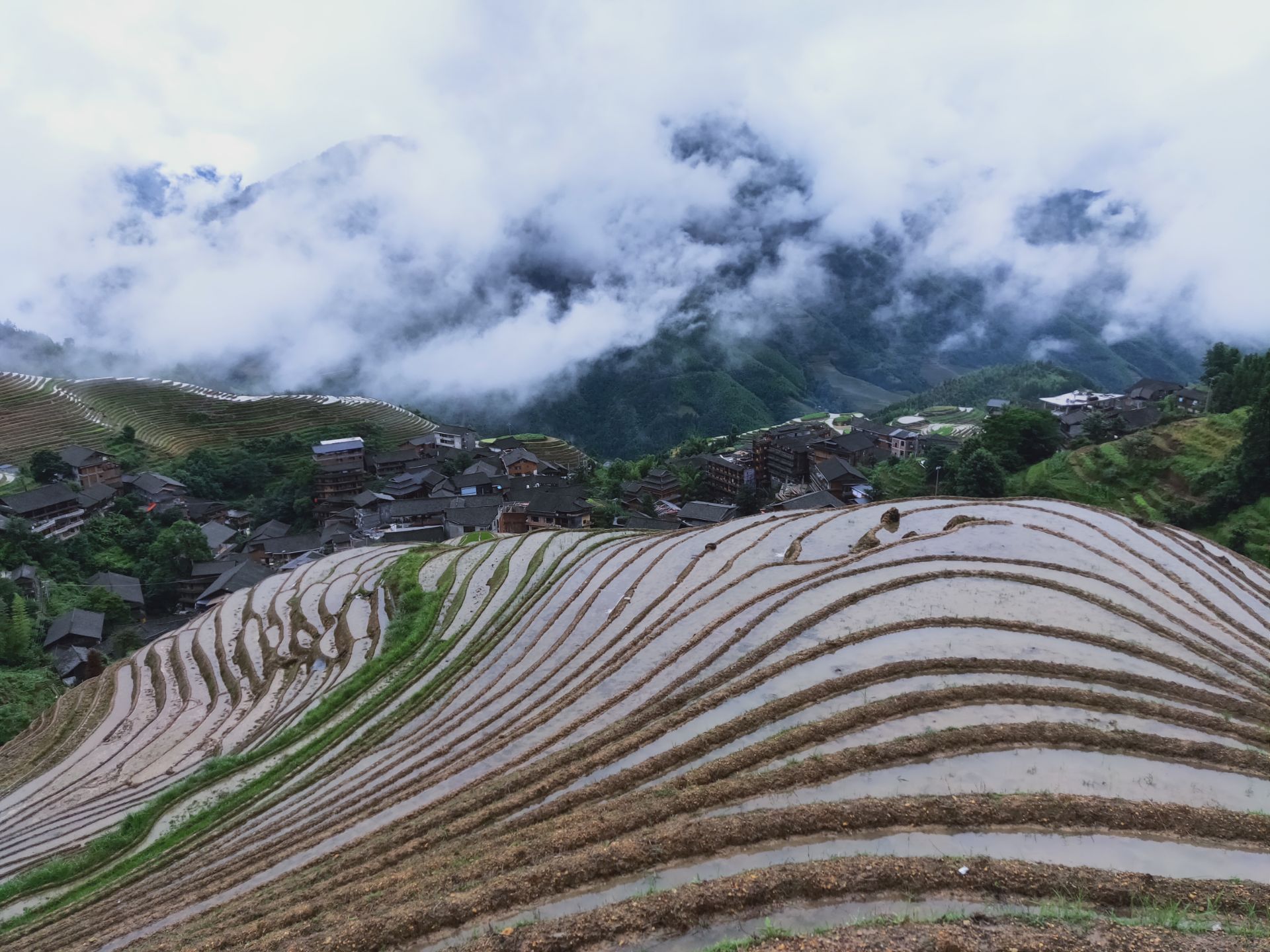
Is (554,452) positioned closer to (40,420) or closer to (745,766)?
(40,420)

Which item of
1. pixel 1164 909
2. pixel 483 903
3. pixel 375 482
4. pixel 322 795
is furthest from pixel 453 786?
pixel 375 482

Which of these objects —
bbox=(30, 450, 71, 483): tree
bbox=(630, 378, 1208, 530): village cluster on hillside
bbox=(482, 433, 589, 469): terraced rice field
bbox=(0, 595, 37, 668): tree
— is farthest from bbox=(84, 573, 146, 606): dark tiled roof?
bbox=(482, 433, 589, 469): terraced rice field

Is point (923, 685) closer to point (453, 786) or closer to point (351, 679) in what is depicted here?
point (453, 786)

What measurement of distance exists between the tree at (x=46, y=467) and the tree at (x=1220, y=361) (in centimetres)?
9673

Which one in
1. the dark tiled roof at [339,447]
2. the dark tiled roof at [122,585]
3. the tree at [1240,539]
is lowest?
the tree at [1240,539]

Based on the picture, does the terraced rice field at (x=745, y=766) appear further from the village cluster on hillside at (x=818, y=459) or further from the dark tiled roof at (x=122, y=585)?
the village cluster on hillside at (x=818, y=459)

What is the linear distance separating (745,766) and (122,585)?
5128 cm

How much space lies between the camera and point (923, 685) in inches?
452

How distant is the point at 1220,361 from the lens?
5225 centimetres

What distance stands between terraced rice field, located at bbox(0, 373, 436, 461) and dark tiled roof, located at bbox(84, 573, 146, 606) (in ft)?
107

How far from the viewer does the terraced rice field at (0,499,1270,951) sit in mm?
7172

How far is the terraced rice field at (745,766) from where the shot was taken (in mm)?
7172

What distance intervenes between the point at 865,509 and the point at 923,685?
546 inches

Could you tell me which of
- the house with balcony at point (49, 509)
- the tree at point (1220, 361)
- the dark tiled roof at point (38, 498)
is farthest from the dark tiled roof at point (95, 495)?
the tree at point (1220, 361)
